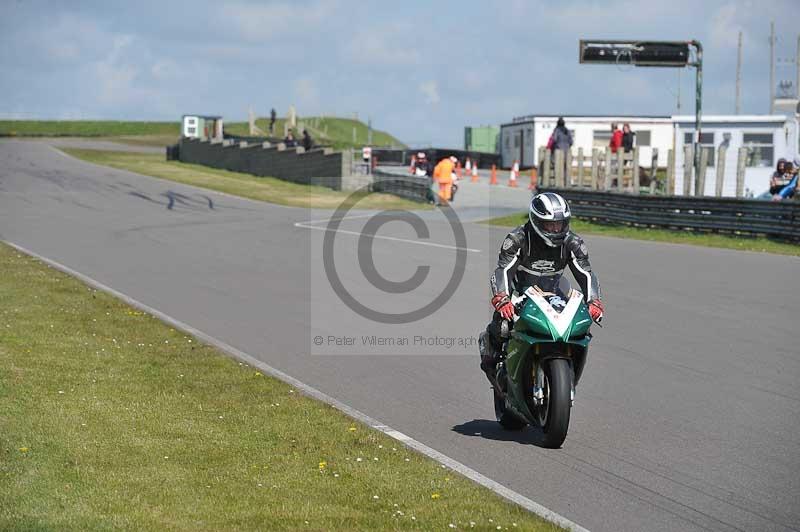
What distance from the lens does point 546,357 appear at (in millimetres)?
7250

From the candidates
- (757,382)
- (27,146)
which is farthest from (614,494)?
(27,146)

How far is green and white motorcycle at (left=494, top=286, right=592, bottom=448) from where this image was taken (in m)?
7.16

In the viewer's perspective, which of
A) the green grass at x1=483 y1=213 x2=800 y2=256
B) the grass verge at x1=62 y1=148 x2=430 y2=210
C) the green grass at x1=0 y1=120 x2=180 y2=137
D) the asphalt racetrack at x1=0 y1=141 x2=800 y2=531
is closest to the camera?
the asphalt racetrack at x1=0 y1=141 x2=800 y2=531

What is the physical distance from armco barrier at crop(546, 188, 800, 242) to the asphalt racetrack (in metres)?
2.19

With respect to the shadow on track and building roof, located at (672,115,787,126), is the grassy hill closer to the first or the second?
building roof, located at (672,115,787,126)

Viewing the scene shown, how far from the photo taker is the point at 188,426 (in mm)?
7797

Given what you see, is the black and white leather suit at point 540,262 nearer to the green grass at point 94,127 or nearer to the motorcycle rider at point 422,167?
the motorcycle rider at point 422,167

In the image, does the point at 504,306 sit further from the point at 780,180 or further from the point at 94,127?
the point at 94,127

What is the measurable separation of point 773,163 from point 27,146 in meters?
43.5

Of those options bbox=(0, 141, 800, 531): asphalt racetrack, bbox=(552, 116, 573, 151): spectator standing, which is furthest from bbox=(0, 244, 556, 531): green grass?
bbox=(552, 116, 573, 151): spectator standing

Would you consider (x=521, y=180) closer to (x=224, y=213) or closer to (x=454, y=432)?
(x=224, y=213)

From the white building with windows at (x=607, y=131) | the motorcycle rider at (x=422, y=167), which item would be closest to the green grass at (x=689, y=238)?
the motorcycle rider at (x=422, y=167)

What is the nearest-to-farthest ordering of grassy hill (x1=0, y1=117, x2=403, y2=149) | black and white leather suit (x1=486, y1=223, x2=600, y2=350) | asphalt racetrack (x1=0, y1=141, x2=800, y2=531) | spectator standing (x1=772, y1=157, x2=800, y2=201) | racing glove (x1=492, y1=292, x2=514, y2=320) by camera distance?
asphalt racetrack (x1=0, y1=141, x2=800, y2=531) < racing glove (x1=492, y1=292, x2=514, y2=320) < black and white leather suit (x1=486, y1=223, x2=600, y2=350) < spectator standing (x1=772, y1=157, x2=800, y2=201) < grassy hill (x1=0, y1=117, x2=403, y2=149)

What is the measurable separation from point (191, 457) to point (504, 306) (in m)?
2.34
